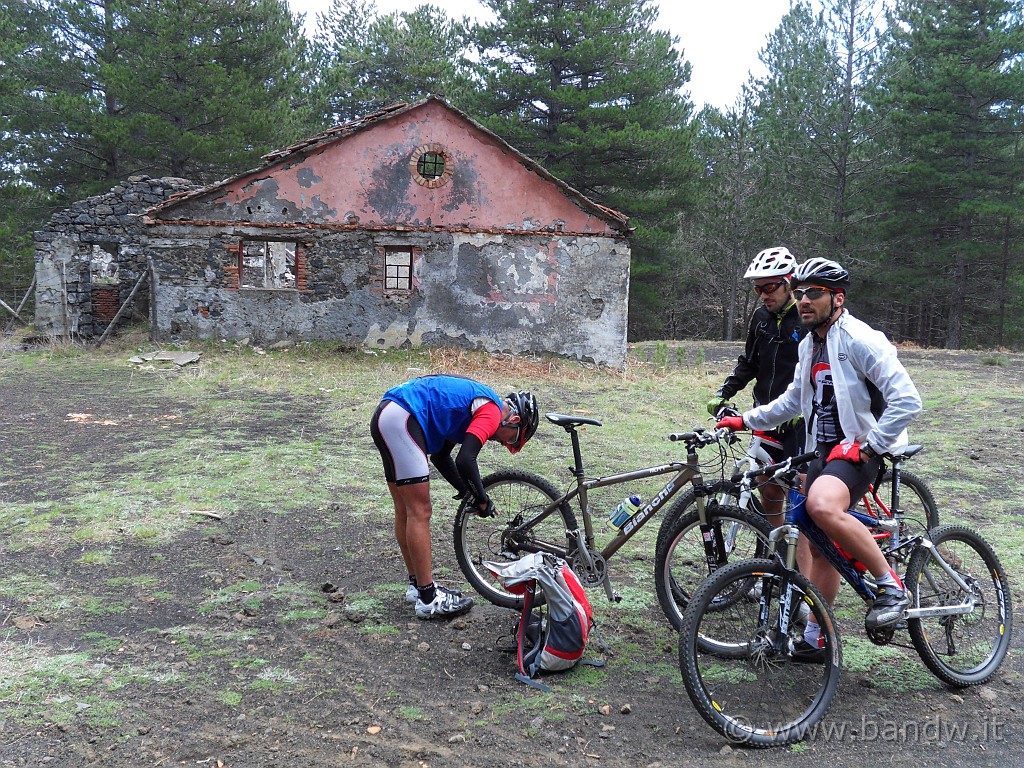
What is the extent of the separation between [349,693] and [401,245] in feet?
43.5

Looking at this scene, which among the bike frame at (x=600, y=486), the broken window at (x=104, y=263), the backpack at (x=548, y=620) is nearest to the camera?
the backpack at (x=548, y=620)

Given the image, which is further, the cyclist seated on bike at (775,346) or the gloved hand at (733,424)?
the cyclist seated on bike at (775,346)

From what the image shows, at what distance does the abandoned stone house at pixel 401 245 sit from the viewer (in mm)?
15898

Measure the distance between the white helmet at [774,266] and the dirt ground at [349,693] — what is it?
2.05 metres

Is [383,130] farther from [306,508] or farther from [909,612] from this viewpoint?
[909,612]

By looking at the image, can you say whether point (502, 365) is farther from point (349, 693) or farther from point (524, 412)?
point (349, 693)

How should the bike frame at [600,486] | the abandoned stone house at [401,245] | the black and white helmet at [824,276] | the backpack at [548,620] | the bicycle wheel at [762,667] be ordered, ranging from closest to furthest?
the bicycle wheel at [762,667] < the black and white helmet at [824,276] < the backpack at [548,620] < the bike frame at [600,486] < the abandoned stone house at [401,245]

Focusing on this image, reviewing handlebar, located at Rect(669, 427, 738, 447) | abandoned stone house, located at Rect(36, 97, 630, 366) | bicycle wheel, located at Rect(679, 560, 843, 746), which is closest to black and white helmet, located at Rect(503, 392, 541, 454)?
handlebar, located at Rect(669, 427, 738, 447)

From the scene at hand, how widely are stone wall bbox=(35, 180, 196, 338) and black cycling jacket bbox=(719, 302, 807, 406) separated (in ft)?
57.1

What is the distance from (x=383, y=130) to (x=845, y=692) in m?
14.4

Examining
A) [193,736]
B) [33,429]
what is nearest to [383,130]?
[33,429]

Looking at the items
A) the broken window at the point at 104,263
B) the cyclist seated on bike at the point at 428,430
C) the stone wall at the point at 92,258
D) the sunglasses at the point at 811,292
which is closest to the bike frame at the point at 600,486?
the cyclist seated on bike at the point at 428,430

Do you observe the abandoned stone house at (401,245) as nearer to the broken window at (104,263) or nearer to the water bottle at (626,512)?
the broken window at (104,263)

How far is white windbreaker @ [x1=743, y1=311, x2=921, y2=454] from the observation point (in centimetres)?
340
